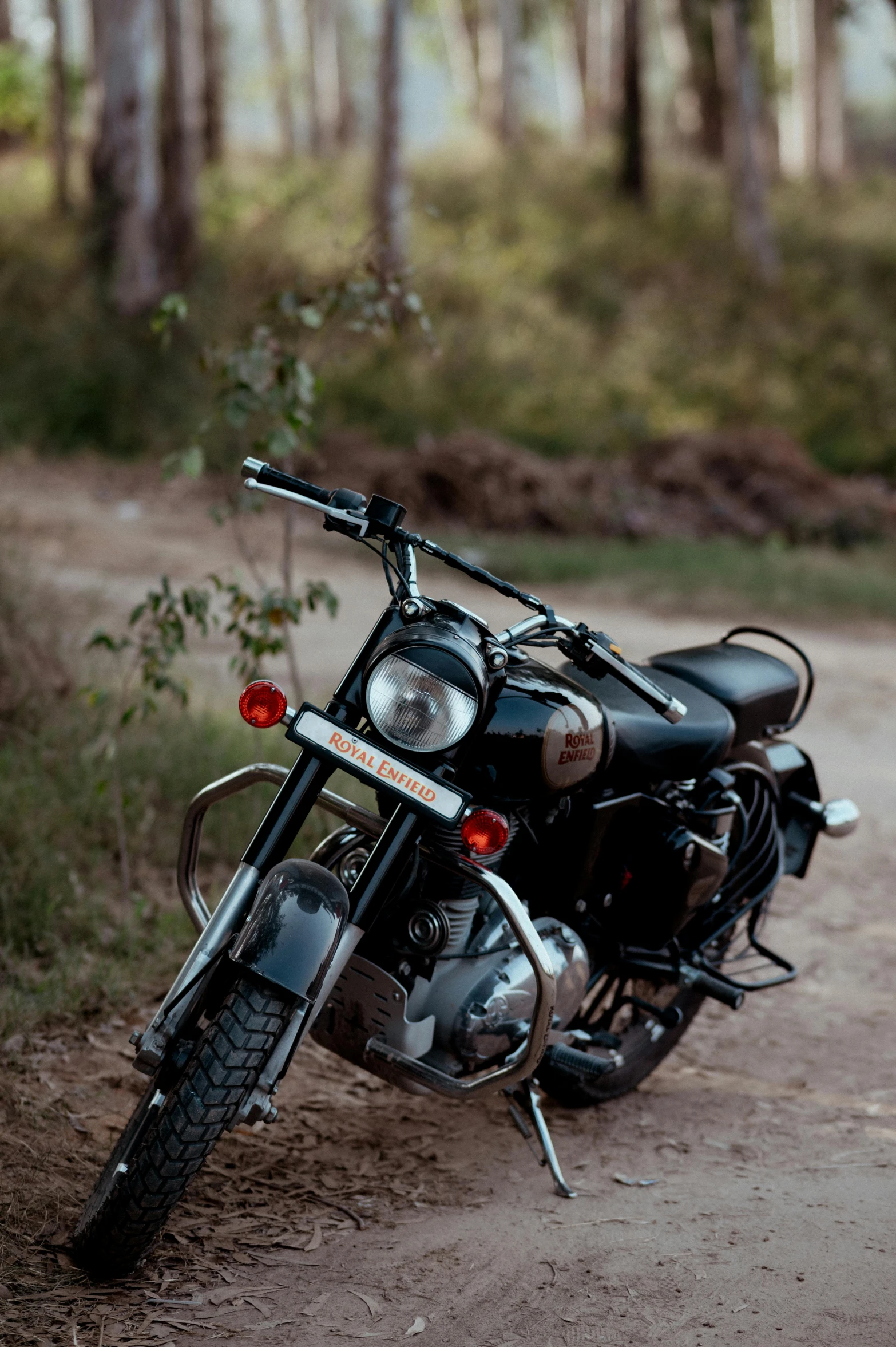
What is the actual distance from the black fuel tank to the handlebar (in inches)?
4.2

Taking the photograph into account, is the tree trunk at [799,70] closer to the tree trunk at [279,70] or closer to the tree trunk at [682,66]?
the tree trunk at [682,66]

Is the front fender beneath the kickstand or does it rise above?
above

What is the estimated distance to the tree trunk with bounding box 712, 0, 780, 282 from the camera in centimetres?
1988

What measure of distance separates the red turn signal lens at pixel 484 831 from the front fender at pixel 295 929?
0.97 ft

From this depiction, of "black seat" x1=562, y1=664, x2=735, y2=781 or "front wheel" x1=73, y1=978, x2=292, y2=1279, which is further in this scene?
"black seat" x1=562, y1=664, x2=735, y2=781

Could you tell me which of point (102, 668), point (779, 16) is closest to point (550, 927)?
point (102, 668)

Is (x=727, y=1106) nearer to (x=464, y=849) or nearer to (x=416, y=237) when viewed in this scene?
(x=464, y=849)

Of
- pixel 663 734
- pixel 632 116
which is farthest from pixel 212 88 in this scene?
pixel 663 734

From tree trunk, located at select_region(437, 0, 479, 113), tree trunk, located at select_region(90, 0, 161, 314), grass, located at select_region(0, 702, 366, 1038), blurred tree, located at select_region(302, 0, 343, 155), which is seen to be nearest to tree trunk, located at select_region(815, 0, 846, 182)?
tree trunk, located at select_region(437, 0, 479, 113)

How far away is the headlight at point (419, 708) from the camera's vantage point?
2.60m

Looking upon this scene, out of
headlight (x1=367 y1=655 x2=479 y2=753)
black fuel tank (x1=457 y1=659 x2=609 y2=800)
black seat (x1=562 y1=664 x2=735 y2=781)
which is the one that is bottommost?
black seat (x1=562 y1=664 x2=735 y2=781)

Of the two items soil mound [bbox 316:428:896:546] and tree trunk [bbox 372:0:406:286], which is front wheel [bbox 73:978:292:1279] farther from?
tree trunk [bbox 372:0:406:286]

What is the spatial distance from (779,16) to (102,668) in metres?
32.4

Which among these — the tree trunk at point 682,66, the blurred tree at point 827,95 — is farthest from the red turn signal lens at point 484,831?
the blurred tree at point 827,95
